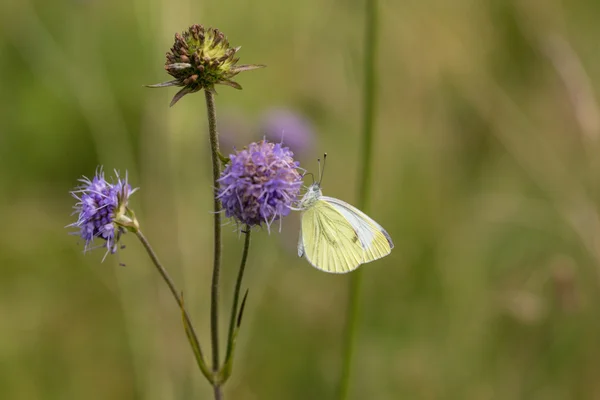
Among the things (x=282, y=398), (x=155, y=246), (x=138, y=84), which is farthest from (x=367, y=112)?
(x=138, y=84)

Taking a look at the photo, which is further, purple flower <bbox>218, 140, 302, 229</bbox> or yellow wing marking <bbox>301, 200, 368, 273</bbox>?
yellow wing marking <bbox>301, 200, 368, 273</bbox>

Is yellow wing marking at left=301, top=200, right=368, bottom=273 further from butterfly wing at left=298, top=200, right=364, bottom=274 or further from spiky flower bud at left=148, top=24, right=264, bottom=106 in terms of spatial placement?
spiky flower bud at left=148, top=24, right=264, bottom=106

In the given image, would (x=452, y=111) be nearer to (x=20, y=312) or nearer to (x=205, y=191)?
(x=205, y=191)

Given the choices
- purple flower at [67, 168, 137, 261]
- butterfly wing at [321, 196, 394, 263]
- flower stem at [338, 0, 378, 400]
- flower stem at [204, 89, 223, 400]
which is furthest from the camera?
flower stem at [338, 0, 378, 400]

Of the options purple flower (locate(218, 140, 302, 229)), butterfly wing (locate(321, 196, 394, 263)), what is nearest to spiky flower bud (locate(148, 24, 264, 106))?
purple flower (locate(218, 140, 302, 229))

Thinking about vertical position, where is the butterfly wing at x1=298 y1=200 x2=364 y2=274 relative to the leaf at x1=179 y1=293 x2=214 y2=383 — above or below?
above

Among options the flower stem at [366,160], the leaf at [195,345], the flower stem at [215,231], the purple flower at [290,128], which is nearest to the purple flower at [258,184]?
the flower stem at [215,231]

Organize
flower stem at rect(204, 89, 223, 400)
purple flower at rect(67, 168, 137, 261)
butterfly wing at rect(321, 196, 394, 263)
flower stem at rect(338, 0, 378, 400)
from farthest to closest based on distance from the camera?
flower stem at rect(338, 0, 378, 400)
butterfly wing at rect(321, 196, 394, 263)
purple flower at rect(67, 168, 137, 261)
flower stem at rect(204, 89, 223, 400)

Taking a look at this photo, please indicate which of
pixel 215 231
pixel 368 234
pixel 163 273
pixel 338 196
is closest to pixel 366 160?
pixel 368 234
